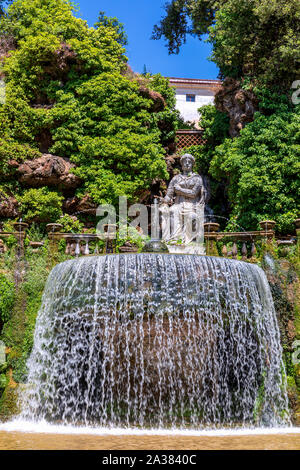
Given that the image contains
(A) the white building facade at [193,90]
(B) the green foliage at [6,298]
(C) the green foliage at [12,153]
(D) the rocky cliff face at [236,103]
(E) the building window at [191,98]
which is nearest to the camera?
(B) the green foliage at [6,298]

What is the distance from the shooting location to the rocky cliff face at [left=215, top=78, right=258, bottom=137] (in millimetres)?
16469

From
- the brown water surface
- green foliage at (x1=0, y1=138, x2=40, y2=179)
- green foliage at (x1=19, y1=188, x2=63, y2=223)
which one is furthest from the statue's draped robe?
green foliage at (x1=0, y1=138, x2=40, y2=179)

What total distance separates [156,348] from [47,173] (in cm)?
855

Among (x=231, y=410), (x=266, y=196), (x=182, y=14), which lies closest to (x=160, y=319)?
(x=231, y=410)

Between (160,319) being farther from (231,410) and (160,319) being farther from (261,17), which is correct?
(261,17)

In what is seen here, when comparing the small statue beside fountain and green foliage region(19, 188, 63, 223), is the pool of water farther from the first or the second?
green foliage region(19, 188, 63, 223)

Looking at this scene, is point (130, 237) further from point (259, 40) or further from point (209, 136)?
point (259, 40)

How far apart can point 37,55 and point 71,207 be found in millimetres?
4949

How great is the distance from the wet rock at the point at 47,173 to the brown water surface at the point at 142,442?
9569 millimetres

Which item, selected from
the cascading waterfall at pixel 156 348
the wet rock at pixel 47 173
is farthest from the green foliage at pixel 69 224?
the cascading waterfall at pixel 156 348

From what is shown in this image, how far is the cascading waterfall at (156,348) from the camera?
8242 mm

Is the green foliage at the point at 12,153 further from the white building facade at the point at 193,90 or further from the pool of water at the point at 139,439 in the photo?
the white building facade at the point at 193,90

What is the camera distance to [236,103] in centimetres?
1709
